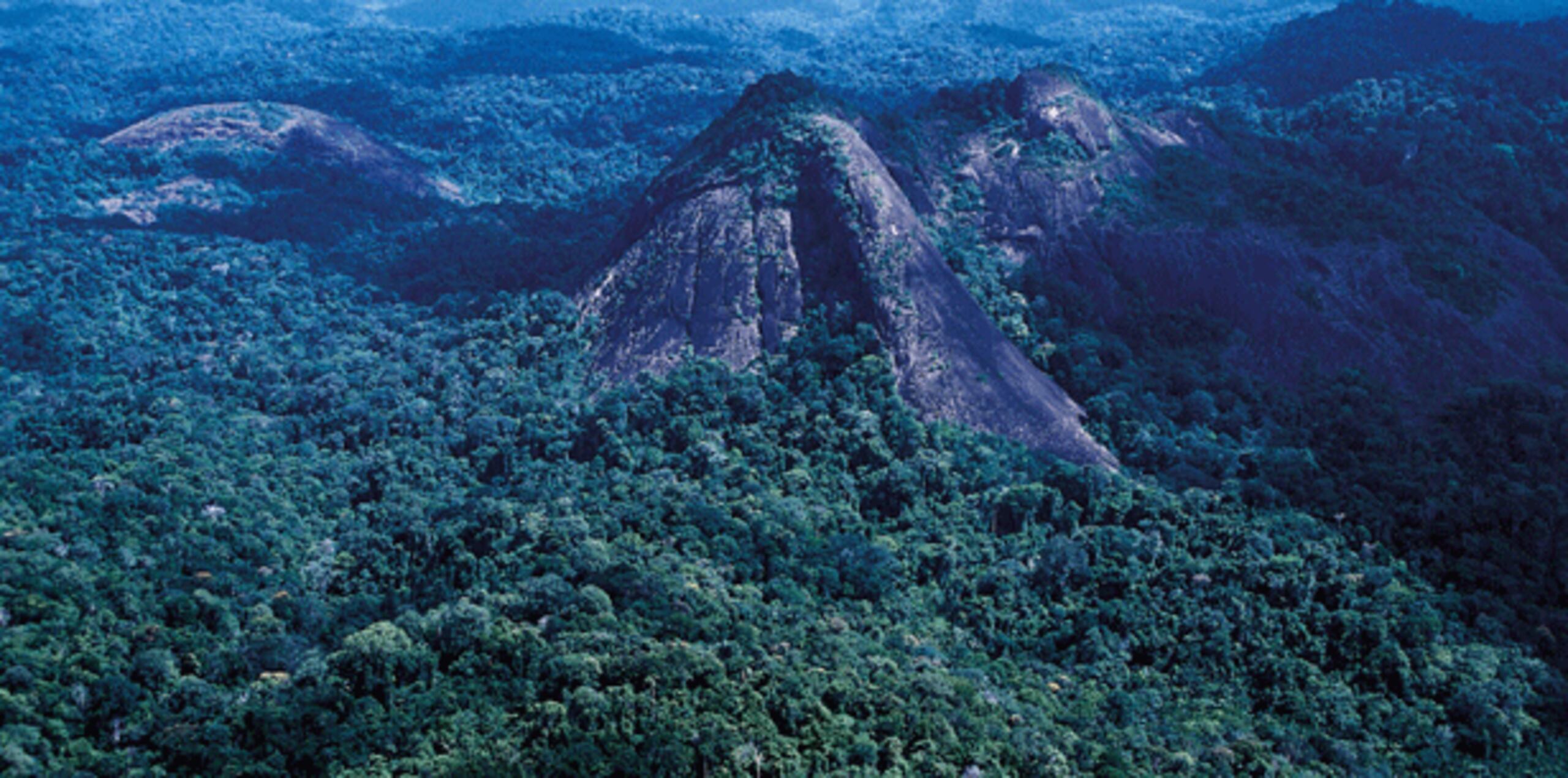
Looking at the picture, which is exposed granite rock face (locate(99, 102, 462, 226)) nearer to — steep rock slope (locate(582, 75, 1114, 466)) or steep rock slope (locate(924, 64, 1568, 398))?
steep rock slope (locate(582, 75, 1114, 466))

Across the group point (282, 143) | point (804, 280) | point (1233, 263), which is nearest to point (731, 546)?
point (804, 280)

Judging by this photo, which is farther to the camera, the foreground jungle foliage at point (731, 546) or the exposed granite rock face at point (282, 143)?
the exposed granite rock face at point (282, 143)

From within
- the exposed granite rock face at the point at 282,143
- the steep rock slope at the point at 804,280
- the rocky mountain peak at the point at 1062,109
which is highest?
the rocky mountain peak at the point at 1062,109

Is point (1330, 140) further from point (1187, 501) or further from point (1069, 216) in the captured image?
point (1187, 501)

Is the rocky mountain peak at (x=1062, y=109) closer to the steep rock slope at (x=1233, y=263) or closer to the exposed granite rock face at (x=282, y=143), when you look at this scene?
the steep rock slope at (x=1233, y=263)

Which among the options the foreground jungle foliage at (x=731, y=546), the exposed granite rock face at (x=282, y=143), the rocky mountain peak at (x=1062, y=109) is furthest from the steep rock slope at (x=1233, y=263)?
the exposed granite rock face at (x=282, y=143)

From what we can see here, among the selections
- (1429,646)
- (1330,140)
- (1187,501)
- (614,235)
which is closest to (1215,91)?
(1330,140)
